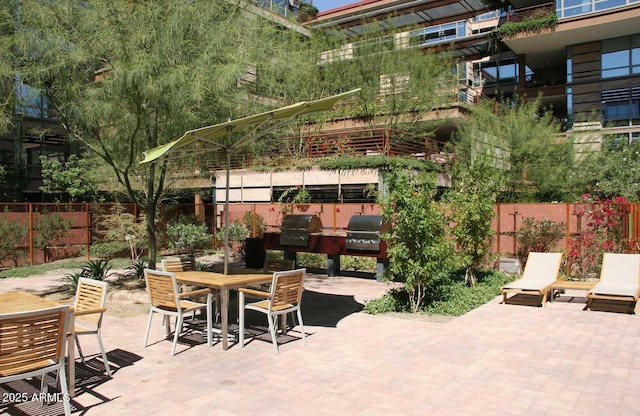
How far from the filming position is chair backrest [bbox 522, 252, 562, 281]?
10703 mm

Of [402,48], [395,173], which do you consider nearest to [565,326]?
[395,173]

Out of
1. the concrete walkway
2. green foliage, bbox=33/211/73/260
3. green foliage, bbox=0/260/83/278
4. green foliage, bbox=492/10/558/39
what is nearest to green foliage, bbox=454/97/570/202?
green foliage, bbox=492/10/558/39

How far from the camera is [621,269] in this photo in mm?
10094

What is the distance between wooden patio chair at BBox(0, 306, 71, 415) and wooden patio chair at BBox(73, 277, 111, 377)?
0.83 m

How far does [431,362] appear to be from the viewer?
19.6 feet

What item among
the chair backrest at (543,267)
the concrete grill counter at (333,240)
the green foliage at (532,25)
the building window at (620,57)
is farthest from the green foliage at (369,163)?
the building window at (620,57)

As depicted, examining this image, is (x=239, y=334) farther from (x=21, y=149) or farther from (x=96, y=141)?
(x=21, y=149)

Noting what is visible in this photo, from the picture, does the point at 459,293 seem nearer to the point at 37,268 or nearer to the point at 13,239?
the point at 37,268

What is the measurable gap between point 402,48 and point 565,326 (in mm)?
18817

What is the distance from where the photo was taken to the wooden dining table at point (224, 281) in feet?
21.3

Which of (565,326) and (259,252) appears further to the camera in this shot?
(259,252)

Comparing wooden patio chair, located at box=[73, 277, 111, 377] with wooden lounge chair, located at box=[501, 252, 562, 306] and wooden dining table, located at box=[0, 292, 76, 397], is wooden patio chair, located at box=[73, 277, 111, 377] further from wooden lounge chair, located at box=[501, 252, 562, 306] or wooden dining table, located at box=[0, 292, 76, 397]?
wooden lounge chair, located at box=[501, 252, 562, 306]

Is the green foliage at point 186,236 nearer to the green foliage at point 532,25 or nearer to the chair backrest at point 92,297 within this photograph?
the chair backrest at point 92,297

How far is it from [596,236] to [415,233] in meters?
6.37
